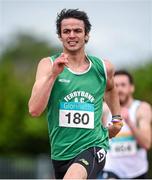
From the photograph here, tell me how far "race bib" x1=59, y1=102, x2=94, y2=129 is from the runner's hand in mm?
504

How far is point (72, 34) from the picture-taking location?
6.78 m

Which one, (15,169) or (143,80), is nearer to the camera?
(15,169)

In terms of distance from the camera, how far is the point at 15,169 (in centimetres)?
3005

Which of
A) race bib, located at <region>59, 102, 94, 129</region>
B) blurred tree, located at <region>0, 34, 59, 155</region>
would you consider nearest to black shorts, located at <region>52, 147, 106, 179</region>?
race bib, located at <region>59, 102, 94, 129</region>

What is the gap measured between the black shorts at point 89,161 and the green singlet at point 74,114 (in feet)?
0.16

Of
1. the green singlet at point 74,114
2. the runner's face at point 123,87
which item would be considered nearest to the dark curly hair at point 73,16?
the green singlet at point 74,114

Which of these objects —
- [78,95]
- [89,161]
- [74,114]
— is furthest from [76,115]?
[89,161]

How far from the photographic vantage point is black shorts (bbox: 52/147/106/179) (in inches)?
261

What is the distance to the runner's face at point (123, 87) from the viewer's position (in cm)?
1013

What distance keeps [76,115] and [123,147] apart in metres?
3.22

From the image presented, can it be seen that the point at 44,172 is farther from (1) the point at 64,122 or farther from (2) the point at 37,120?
(1) the point at 64,122

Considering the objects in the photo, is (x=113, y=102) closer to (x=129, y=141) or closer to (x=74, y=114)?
(x=74, y=114)

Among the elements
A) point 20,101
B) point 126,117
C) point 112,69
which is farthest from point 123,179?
point 20,101

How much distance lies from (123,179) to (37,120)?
79.5 ft
